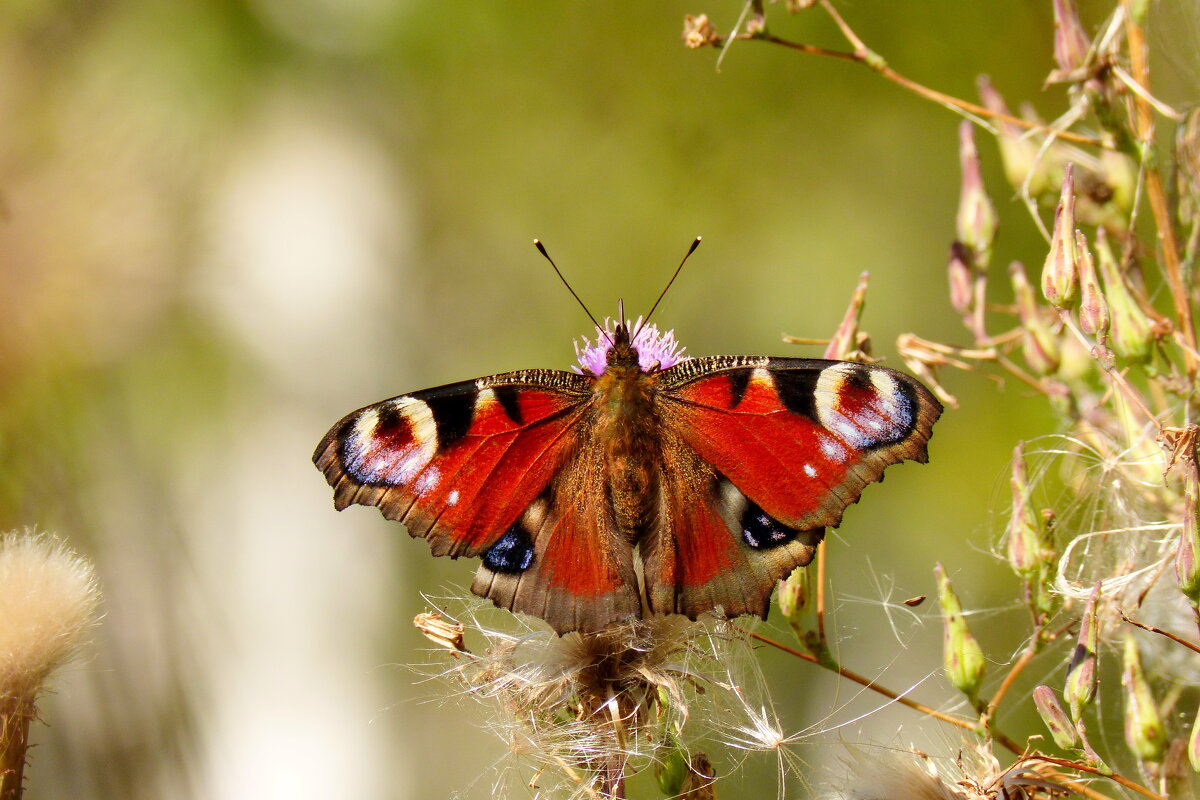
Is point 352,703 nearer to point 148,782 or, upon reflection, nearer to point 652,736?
point 148,782

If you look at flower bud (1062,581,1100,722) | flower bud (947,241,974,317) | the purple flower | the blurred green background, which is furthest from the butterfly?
the blurred green background

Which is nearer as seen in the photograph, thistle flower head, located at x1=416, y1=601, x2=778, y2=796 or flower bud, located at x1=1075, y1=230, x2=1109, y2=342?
flower bud, located at x1=1075, y1=230, x2=1109, y2=342

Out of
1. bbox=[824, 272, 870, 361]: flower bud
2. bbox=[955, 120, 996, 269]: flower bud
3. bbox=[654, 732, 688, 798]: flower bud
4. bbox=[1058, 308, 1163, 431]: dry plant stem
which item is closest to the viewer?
bbox=[1058, 308, 1163, 431]: dry plant stem

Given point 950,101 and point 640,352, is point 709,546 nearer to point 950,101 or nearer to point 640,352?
point 640,352

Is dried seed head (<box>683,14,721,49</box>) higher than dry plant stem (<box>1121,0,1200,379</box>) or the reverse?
higher

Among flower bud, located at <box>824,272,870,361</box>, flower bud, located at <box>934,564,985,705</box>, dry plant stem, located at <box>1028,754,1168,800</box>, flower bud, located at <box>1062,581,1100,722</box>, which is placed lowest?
dry plant stem, located at <box>1028,754,1168,800</box>

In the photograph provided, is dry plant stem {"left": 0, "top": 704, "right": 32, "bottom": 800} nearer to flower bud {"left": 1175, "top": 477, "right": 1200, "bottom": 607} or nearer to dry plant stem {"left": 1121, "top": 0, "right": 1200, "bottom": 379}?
flower bud {"left": 1175, "top": 477, "right": 1200, "bottom": 607}

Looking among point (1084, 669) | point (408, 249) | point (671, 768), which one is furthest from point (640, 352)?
point (408, 249)
